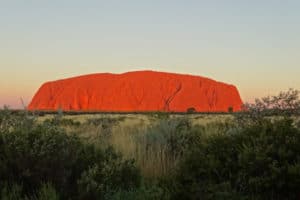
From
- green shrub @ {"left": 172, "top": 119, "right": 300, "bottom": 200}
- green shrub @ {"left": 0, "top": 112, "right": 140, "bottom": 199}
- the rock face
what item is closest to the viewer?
green shrub @ {"left": 172, "top": 119, "right": 300, "bottom": 200}

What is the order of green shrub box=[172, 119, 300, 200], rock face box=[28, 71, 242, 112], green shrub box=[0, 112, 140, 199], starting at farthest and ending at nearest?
rock face box=[28, 71, 242, 112] < green shrub box=[0, 112, 140, 199] < green shrub box=[172, 119, 300, 200]

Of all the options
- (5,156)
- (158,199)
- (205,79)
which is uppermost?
(205,79)

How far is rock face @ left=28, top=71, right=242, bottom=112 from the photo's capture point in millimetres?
147750

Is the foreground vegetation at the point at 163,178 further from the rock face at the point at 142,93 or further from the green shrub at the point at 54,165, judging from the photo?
the rock face at the point at 142,93

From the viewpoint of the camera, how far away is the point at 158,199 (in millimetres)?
6051

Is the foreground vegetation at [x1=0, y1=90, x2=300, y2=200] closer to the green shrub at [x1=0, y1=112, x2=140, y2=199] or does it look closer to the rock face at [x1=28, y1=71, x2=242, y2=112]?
the green shrub at [x1=0, y1=112, x2=140, y2=199]

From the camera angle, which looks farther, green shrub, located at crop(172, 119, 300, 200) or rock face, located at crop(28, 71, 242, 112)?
rock face, located at crop(28, 71, 242, 112)

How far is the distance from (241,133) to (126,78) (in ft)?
495

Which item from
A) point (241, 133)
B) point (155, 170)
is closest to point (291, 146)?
point (241, 133)

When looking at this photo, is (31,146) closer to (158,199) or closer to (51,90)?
(158,199)

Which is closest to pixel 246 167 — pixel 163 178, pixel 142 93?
pixel 163 178

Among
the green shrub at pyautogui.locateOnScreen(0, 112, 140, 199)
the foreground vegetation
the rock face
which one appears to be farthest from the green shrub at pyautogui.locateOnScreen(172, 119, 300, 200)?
the rock face

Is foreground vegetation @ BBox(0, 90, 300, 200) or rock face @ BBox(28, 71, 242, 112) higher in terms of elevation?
rock face @ BBox(28, 71, 242, 112)

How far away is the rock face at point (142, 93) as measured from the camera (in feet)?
485
